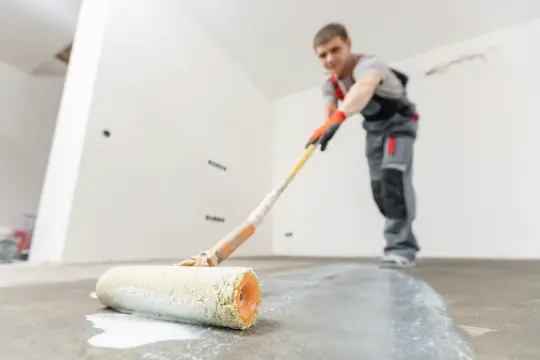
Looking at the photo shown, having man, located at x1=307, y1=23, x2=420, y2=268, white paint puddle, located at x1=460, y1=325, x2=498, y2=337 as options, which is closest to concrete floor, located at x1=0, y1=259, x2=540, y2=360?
white paint puddle, located at x1=460, y1=325, x2=498, y2=337

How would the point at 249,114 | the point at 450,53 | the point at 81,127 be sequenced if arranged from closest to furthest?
the point at 81,127, the point at 450,53, the point at 249,114

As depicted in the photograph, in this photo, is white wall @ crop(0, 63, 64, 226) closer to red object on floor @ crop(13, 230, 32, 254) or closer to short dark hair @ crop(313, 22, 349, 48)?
red object on floor @ crop(13, 230, 32, 254)

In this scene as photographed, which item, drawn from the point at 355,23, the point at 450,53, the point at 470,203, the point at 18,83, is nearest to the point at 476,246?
the point at 470,203

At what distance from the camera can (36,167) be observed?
3.06 meters

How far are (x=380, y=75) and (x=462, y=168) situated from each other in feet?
5.53

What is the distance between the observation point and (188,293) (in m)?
0.45

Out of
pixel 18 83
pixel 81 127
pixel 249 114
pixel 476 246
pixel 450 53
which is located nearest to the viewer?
pixel 81 127

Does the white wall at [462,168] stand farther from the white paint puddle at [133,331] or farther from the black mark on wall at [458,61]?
the white paint puddle at [133,331]

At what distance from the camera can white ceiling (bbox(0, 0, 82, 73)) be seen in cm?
245

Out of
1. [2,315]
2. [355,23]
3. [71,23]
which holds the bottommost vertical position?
[2,315]

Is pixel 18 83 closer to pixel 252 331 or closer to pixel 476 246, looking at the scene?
pixel 252 331

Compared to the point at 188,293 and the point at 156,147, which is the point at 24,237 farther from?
the point at 188,293

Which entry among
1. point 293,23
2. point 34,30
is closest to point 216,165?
point 293,23

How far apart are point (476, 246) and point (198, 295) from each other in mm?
2661
